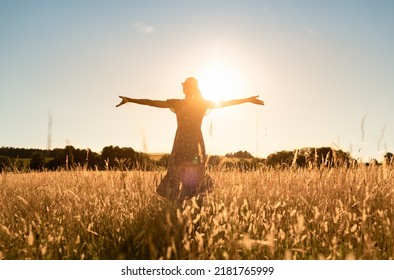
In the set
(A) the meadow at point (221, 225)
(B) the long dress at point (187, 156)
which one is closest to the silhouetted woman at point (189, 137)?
(B) the long dress at point (187, 156)

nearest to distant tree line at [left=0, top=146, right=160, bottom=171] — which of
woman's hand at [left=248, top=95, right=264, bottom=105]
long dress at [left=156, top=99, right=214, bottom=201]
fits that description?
long dress at [left=156, top=99, right=214, bottom=201]

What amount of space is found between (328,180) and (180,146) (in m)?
1.94

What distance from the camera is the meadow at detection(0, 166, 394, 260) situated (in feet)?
9.85

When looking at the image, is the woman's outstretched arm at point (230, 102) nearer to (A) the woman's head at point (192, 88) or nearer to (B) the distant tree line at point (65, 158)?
(A) the woman's head at point (192, 88)

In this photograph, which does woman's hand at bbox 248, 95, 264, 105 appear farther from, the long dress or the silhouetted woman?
the long dress

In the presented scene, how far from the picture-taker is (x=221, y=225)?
3.61 metres

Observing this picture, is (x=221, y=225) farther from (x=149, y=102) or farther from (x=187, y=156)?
(x=149, y=102)

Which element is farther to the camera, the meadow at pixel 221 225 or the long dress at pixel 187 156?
the long dress at pixel 187 156

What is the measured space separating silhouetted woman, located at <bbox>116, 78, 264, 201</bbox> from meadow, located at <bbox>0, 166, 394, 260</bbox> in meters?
0.30

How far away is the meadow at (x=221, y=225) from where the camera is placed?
3002mm

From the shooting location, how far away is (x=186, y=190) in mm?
4879

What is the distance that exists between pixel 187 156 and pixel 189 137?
259mm

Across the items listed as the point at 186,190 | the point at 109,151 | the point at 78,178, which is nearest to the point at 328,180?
the point at 186,190
